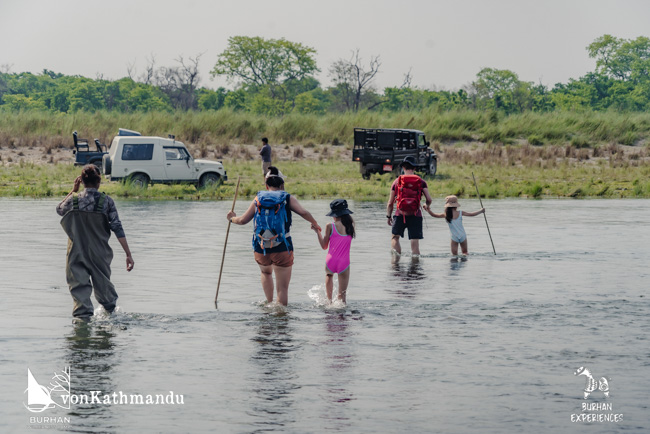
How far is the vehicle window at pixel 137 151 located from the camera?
3225cm

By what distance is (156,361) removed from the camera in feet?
30.5

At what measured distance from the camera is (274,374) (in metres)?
8.87

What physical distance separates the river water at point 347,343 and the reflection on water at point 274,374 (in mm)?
21

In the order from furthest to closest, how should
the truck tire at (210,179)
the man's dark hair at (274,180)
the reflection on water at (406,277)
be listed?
the truck tire at (210,179) < the reflection on water at (406,277) < the man's dark hair at (274,180)

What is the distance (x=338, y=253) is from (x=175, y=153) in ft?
70.6

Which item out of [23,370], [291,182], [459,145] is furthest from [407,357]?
[459,145]

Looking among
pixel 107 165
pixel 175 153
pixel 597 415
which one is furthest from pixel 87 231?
pixel 175 153

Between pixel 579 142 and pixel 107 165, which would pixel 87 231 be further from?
pixel 579 142

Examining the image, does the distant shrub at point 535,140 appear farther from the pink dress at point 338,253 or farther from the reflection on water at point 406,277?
the pink dress at point 338,253

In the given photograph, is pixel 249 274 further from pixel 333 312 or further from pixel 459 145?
pixel 459 145

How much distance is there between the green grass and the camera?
105ft

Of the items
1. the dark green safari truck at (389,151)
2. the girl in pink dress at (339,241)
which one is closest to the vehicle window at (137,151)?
the dark green safari truck at (389,151)

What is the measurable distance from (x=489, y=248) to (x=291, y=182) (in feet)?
59.0

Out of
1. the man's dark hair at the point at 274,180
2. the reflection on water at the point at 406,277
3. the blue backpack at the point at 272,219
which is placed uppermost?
the man's dark hair at the point at 274,180
